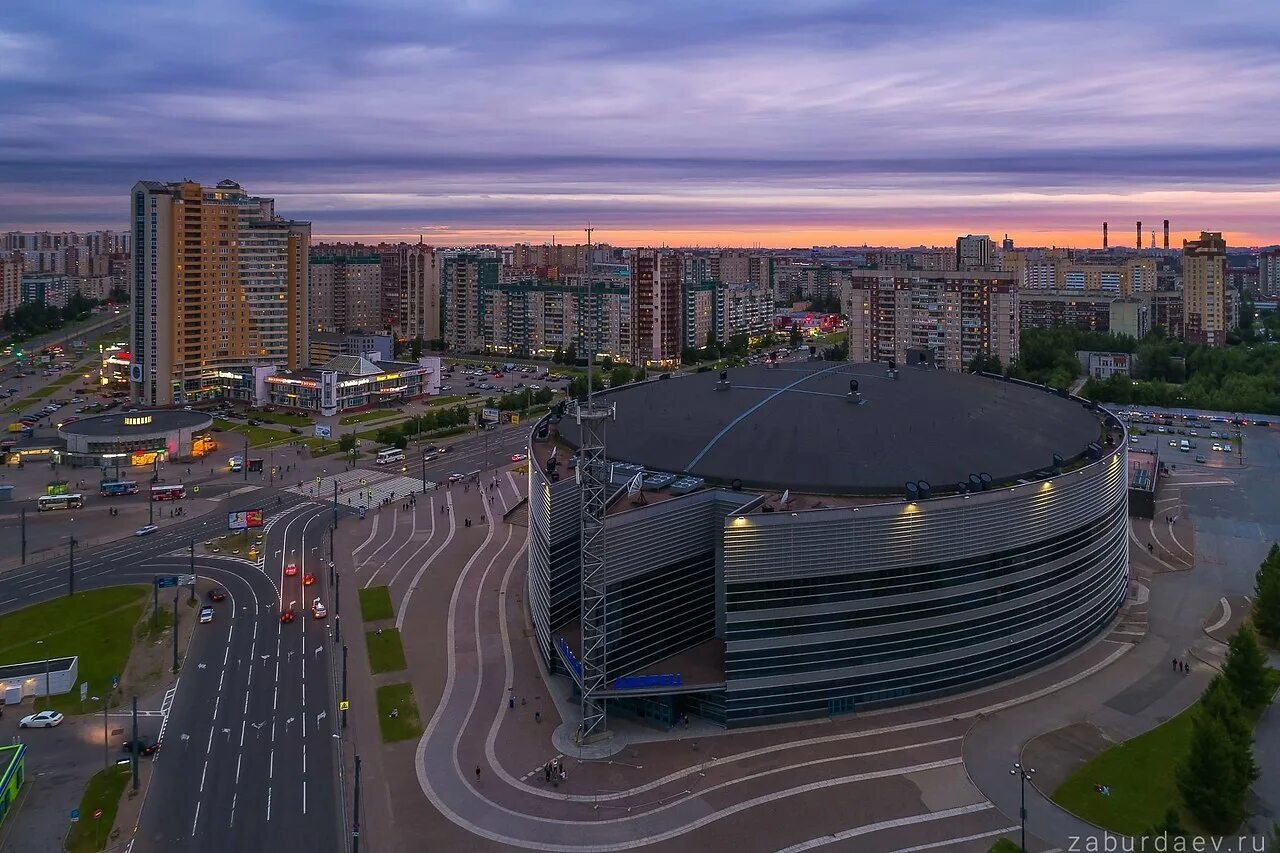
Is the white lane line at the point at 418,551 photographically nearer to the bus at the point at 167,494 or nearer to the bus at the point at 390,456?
the bus at the point at 390,456

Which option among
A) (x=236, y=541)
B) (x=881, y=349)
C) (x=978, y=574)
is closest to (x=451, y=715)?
(x=978, y=574)

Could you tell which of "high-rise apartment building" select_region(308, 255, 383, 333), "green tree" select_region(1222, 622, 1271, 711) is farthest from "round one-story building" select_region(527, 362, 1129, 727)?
"high-rise apartment building" select_region(308, 255, 383, 333)

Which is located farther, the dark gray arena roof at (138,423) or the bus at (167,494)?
the dark gray arena roof at (138,423)

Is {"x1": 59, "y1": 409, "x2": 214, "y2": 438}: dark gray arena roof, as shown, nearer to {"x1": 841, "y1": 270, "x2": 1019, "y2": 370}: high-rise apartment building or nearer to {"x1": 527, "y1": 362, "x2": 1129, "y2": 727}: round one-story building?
{"x1": 527, "y1": 362, "x2": 1129, "y2": 727}: round one-story building

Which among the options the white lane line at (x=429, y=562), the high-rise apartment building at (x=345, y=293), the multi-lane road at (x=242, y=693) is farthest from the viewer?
the high-rise apartment building at (x=345, y=293)

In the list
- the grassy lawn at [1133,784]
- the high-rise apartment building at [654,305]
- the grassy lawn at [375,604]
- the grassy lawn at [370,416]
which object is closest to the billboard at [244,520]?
the grassy lawn at [375,604]

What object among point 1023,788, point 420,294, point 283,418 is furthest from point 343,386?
point 1023,788

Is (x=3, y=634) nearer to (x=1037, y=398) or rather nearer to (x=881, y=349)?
(x=1037, y=398)
